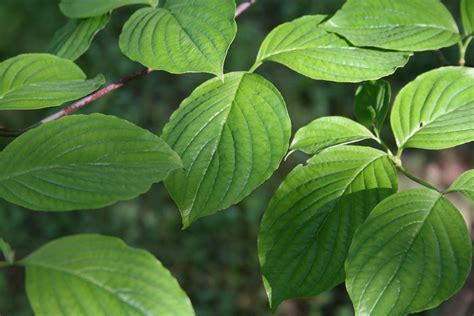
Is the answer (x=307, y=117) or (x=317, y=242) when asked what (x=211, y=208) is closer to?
(x=317, y=242)

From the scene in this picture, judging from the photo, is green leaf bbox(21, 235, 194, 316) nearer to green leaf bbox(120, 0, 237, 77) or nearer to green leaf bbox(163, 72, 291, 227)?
green leaf bbox(163, 72, 291, 227)

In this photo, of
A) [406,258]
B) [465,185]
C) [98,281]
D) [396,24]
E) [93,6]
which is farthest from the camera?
[93,6]

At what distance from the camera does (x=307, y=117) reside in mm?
3703

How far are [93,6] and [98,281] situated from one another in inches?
24.4

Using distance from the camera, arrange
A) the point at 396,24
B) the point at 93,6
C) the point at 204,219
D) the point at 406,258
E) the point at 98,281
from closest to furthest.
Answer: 1. the point at 98,281
2. the point at 406,258
3. the point at 396,24
4. the point at 93,6
5. the point at 204,219

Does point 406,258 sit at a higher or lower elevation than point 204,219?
higher

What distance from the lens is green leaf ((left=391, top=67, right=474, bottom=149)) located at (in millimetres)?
985

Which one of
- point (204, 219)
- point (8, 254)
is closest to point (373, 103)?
point (8, 254)

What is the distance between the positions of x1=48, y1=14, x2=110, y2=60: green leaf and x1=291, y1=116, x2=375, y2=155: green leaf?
43cm

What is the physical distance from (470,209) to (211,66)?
261 centimetres

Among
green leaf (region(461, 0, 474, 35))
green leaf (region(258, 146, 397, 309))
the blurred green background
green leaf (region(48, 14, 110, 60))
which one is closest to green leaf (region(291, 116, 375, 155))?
green leaf (region(258, 146, 397, 309))

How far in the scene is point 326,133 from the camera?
3.29 ft

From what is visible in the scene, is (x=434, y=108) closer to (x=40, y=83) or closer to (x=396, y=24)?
(x=396, y=24)

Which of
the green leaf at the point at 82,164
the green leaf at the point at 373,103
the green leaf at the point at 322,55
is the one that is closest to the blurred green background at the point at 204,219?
the green leaf at the point at 373,103
